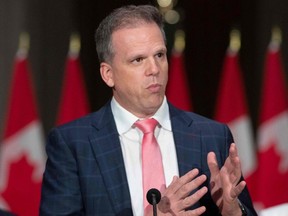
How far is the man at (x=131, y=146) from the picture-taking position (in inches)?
101

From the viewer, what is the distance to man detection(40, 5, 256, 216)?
257cm

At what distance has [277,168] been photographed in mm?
5195

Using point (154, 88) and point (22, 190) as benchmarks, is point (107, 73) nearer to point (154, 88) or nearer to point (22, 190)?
point (154, 88)

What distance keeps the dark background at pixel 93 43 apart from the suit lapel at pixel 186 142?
2.99 metres

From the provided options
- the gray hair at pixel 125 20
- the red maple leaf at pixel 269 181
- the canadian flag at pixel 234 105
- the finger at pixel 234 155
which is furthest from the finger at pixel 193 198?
the canadian flag at pixel 234 105

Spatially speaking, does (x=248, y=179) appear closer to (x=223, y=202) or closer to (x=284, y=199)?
(x=284, y=199)

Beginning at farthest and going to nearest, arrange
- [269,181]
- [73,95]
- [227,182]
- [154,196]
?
[73,95] < [269,181] < [227,182] < [154,196]

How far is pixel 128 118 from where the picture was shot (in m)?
2.73

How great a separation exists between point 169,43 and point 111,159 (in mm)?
3233

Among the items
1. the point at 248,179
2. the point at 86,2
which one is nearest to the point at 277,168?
the point at 248,179

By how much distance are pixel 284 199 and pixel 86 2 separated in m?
1.88

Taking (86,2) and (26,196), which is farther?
(86,2)

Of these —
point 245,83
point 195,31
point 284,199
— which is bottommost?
point 284,199

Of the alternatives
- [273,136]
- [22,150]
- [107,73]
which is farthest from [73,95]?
[107,73]
